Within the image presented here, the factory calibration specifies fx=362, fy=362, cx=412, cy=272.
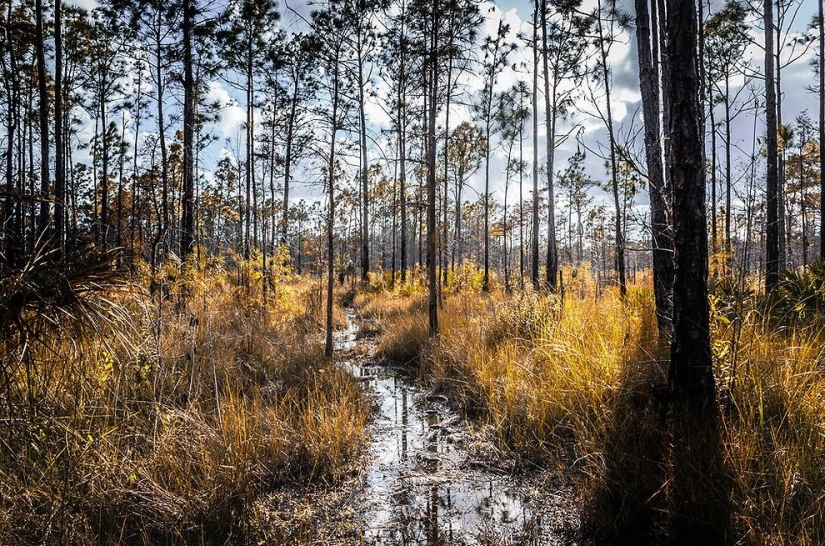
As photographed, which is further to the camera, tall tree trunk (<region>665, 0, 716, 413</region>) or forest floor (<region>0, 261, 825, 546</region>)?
tall tree trunk (<region>665, 0, 716, 413</region>)

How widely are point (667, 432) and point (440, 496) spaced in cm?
163

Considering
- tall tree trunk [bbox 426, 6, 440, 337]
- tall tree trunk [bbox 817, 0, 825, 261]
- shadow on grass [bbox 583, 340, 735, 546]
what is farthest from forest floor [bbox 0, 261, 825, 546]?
tall tree trunk [bbox 817, 0, 825, 261]

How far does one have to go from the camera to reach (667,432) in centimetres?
230

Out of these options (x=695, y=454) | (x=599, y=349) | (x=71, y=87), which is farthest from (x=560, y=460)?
(x=71, y=87)

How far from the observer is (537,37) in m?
12.7

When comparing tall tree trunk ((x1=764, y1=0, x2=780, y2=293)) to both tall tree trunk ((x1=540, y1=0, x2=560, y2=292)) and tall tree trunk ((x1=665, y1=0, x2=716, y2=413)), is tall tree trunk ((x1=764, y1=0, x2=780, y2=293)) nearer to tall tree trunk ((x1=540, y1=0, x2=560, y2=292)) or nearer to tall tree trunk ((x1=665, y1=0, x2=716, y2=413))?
tall tree trunk ((x1=540, y1=0, x2=560, y2=292))

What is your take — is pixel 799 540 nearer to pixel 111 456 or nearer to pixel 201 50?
pixel 111 456

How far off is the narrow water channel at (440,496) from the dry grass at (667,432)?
0.33 metres

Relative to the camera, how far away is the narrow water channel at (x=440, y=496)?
2307 millimetres

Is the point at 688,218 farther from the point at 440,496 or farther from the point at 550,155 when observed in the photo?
the point at 550,155

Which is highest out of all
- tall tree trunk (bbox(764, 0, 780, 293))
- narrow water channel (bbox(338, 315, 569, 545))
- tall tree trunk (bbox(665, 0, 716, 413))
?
tall tree trunk (bbox(764, 0, 780, 293))

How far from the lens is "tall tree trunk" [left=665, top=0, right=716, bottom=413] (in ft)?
8.05

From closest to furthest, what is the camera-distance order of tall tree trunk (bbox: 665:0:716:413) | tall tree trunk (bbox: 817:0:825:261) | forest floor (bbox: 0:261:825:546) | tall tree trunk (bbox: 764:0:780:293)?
forest floor (bbox: 0:261:825:546)
tall tree trunk (bbox: 665:0:716:413)
tall tree trunk (bbox: 764:0:780:293)
tall tree trunk (bbox: 817:0:825:261)

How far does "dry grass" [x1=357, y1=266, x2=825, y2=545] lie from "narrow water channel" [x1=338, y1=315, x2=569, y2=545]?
1.08ft
